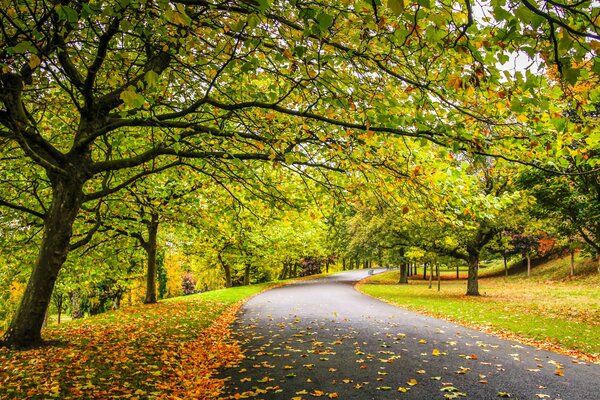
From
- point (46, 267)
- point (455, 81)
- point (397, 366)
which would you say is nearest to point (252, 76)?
point (455, 81)

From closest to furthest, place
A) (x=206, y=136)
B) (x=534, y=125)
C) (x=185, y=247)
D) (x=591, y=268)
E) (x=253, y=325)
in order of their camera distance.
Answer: (x=534, y=125)
(x=206, y=136)
(x=253, y=325)
(x=185, y=247)
(x=591, y=268)

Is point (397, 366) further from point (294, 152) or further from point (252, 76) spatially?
point (252, 76)

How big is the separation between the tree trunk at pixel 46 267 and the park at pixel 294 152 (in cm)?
4

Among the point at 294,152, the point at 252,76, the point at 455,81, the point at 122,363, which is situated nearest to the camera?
the point at 455,81

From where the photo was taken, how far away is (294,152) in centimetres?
649

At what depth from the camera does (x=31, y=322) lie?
7.73 metres

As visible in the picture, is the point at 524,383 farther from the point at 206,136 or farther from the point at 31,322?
the point at 31,322

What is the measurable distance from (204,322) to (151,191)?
4.73 meters

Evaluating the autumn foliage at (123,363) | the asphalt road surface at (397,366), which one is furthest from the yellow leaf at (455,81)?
the autumn foliage at (123,363)

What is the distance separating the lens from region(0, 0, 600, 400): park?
14.6 feet

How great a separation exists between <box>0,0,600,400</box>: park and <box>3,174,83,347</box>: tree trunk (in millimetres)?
41

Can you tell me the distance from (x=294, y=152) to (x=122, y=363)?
5.13 m

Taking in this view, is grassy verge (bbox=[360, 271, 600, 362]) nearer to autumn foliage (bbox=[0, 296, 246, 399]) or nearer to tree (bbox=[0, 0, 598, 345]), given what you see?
tree (bbox=[0, 0, 598, 345])

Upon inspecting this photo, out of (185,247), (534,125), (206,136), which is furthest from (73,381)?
Result: (185,247)
